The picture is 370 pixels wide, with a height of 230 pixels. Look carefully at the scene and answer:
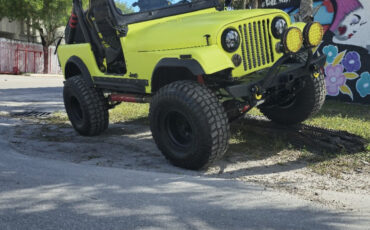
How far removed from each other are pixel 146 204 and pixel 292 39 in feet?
7.34

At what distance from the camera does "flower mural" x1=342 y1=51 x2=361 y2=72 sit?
9.97 metres

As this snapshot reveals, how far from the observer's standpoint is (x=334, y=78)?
34.4 ft

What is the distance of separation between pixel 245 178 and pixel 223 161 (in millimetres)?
662

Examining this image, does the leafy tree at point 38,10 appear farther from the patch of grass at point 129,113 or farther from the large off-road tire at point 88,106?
the large off-road tire at point 88,106

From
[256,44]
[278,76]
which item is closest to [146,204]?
[278,76]

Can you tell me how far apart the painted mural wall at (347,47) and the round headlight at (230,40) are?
21.6 ft

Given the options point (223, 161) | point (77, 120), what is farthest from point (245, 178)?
point (77, 120)

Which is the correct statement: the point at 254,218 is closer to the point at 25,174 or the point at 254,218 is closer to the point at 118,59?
the point at 25,174

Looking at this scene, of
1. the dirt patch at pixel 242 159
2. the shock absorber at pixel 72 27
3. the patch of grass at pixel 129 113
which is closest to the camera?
the dirt patch at pixel 242 159

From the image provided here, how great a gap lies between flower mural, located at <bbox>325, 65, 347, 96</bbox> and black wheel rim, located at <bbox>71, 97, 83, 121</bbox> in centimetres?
710

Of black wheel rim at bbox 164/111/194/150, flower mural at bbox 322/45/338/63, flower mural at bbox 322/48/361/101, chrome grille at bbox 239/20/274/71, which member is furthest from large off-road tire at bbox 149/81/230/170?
flower mural at bbox 322/45/338/63

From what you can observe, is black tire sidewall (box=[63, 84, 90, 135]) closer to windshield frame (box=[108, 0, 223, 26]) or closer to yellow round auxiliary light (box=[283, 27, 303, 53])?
windshield frame (box=[108, 0, 223, 26])

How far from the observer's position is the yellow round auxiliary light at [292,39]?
3945 mm

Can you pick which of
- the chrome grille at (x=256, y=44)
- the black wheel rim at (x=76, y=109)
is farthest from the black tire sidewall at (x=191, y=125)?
the black wheel rim at (x=76, y=109)
